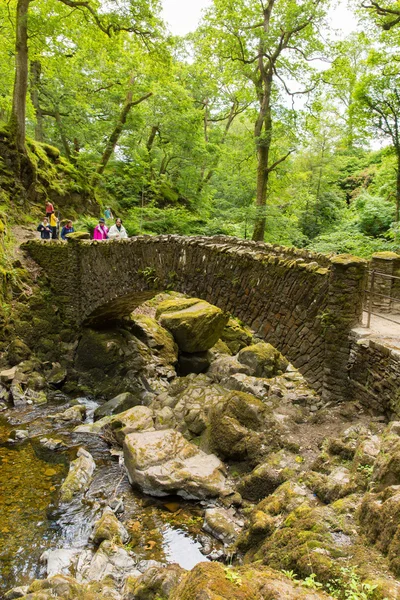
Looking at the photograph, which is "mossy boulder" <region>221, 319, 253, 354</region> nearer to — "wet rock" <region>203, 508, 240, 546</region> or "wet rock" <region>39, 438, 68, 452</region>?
"wet rock" <region>39, 438, 68, 452</region>

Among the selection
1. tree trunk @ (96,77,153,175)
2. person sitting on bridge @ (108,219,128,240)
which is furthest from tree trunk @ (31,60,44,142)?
person sitting on bridge @ (108,219,128,240)

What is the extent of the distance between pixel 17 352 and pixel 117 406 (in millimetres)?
3708

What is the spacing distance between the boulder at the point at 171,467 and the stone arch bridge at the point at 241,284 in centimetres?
243

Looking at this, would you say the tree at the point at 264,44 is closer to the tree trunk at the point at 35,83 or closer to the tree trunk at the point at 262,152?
the tree trunk at the point at 262,152

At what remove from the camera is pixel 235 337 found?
14.8m

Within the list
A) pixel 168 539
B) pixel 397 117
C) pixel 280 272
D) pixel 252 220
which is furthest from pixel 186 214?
pixel 168 539

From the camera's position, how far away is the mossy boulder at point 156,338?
13.4 metres

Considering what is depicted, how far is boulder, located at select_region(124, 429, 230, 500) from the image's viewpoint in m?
6.42

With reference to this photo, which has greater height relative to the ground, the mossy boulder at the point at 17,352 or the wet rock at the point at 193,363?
the mossy boulder at the point at 17,352

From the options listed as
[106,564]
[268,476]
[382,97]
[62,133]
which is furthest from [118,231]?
[382,97]

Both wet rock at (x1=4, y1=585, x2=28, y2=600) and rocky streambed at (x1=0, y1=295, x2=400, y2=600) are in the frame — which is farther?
wet rock at (x1=4, y1=585, x2=28, y2=600)

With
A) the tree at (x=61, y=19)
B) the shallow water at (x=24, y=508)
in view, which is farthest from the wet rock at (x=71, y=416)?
the tree at (x=61, y=19)

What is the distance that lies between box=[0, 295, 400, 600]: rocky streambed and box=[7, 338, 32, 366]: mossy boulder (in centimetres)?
3

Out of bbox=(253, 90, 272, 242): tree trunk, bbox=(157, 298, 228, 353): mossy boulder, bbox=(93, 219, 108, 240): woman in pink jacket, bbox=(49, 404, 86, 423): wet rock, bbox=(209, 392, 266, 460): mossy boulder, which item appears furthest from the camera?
bbox=(253, 90, 272, 242): tree trunk
